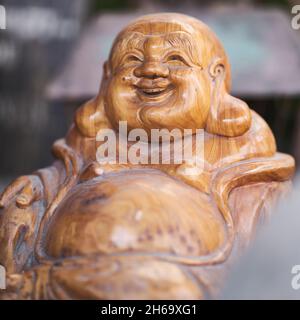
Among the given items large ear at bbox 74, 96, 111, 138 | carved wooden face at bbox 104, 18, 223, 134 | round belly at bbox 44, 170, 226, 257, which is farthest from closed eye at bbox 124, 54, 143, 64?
round belly at bbox 44, 170, 226, 257

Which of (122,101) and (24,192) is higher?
(122,101)

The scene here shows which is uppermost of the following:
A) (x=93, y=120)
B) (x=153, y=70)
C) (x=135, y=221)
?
(x=153, y=70)

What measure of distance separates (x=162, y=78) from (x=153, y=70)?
3 centimetres

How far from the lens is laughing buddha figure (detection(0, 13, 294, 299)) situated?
3.67 ft

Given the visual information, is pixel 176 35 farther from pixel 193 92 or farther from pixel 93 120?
pixel 93 120

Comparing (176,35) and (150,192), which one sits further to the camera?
(176,35)

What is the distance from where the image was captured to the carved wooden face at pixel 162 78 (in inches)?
50.9

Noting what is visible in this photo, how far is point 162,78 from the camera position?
1.30 metres

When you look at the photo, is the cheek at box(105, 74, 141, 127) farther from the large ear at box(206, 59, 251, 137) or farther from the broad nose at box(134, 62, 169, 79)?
the large ear at box(206, 59, 251, 137)

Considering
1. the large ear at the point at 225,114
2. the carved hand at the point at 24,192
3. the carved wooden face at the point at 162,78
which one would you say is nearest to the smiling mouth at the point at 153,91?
the carved wooden face at the point at 162,78

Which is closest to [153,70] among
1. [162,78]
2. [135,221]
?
[162,78]

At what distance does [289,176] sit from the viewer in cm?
136

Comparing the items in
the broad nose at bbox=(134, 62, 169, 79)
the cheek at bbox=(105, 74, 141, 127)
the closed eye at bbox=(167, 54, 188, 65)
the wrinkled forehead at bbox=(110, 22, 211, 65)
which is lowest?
the cheek at bbox=(105, 74, 141, 127)
